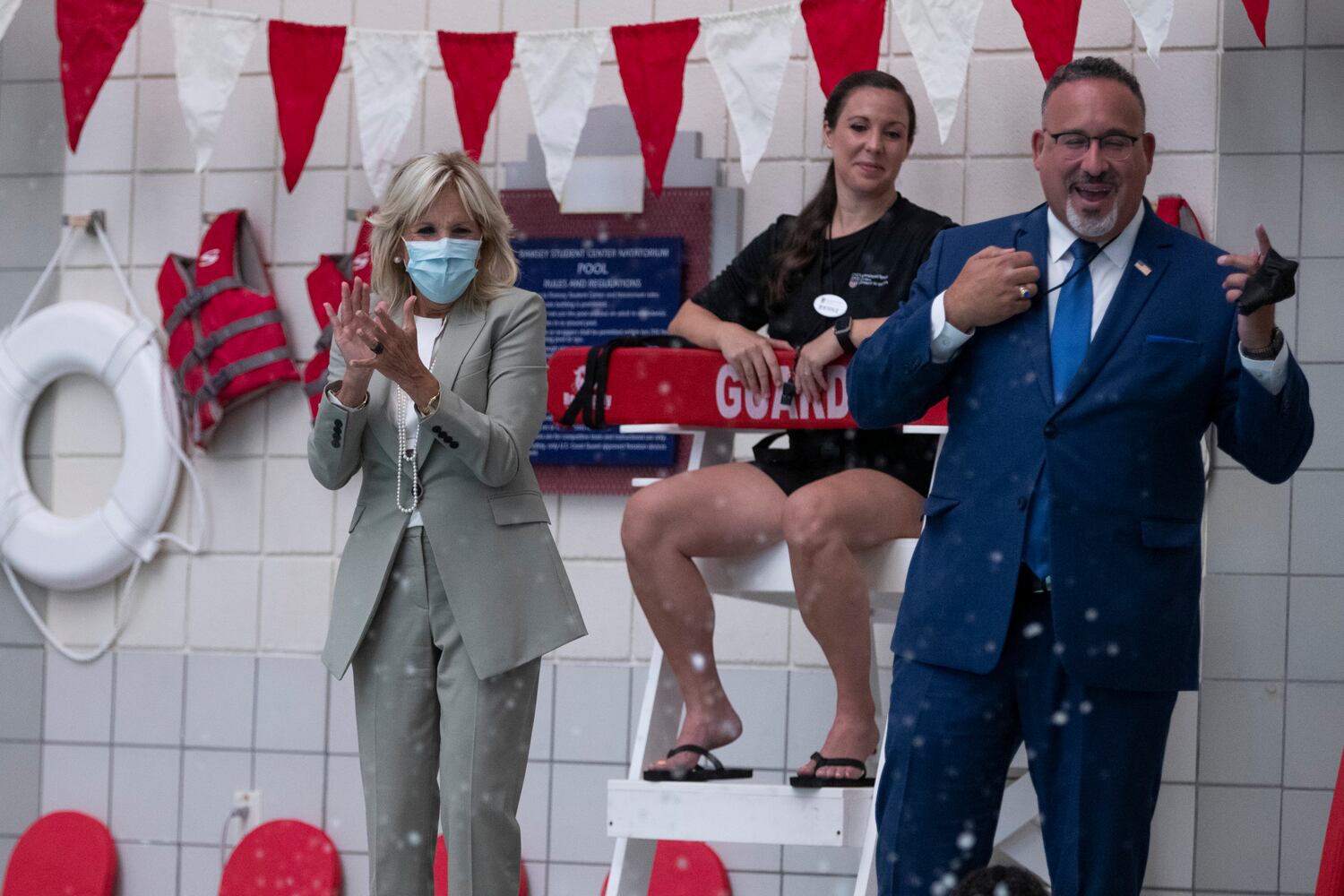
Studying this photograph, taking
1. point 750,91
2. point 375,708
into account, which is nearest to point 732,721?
point 375,708

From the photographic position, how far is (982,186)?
13.1 ft

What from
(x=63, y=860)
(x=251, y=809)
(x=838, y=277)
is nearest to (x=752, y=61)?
(x=838, y=277)

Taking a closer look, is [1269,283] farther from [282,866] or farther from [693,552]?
[282,866]

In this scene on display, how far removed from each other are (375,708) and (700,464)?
96 centimetres

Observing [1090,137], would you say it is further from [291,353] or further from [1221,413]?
[291,353]

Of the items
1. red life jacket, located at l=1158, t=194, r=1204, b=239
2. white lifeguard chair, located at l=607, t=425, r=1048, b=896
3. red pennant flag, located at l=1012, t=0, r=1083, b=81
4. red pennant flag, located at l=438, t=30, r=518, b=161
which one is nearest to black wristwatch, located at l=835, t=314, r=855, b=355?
white lifeguard chair, located at l=607, t=425, r=1048, b=896

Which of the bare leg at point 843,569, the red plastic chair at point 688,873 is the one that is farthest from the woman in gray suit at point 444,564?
the red plastic chair at point 688,873

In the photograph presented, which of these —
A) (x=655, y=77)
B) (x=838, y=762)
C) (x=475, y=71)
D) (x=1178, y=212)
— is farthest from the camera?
(x=475, y=71)

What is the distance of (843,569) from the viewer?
9.25ft

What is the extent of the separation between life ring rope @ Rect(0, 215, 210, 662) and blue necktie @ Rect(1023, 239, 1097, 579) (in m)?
2.97

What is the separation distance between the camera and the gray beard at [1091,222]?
2.11m

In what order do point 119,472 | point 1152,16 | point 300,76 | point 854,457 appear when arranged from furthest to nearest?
point 119,472
point 300,76
point 1152,16
point 854,457

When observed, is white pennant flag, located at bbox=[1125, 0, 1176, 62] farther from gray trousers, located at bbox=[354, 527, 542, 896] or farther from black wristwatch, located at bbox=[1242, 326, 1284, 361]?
gray trousers, located at bbox=[354, 527, 542, 896]

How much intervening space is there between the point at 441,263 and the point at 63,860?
2.67 m
